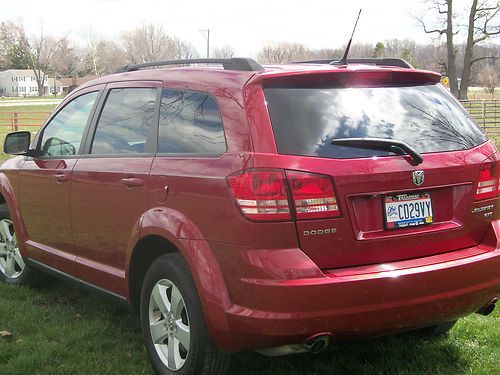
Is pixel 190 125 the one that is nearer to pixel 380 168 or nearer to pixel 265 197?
pixel 265 197

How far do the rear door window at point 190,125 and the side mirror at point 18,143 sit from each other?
1793 mm

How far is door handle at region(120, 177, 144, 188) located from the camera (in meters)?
3.34

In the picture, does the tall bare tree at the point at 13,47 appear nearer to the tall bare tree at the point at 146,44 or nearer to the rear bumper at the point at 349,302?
the tall bare tree at the point at 146,44

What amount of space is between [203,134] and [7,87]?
418 feet

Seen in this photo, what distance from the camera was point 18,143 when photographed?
15.5 feet

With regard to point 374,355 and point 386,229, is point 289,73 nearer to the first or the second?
point 386,229

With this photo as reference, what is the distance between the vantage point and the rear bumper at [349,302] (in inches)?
103

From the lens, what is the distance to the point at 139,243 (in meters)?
3.34

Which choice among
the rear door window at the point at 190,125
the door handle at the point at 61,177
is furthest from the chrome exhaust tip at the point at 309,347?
the door handle at the point at 61,177

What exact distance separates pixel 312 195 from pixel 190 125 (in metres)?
0.91

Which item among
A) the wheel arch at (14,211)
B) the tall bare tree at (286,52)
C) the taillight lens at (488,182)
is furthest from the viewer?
the tall bare tree at (286,52)

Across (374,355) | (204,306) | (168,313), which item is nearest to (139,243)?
(168,313)

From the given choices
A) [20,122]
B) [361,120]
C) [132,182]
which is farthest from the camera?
[20,122]

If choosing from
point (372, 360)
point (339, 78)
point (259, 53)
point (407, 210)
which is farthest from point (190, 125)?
point (259, 53)
